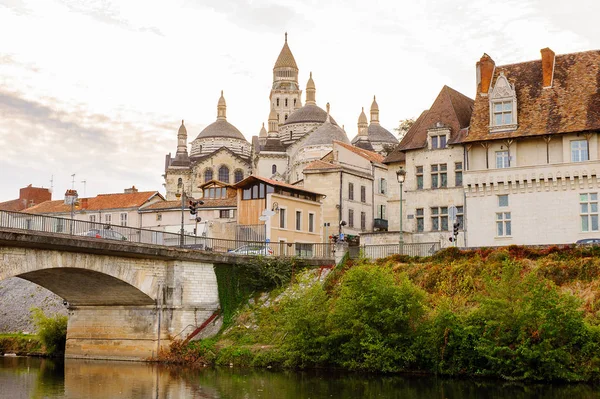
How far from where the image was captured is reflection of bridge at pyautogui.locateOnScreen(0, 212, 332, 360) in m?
37.4

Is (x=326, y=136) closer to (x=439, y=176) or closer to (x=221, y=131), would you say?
(x=221, y=131)

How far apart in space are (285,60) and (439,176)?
9823 centimetres

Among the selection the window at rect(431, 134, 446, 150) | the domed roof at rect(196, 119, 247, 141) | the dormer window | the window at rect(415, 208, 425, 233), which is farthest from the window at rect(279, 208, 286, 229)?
the domed roof at rect(196, 119, 247, 141)

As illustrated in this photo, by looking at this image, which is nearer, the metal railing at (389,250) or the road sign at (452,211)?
the metal railing at (389,250)

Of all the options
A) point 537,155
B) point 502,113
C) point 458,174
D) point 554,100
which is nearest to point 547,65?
point 554,100

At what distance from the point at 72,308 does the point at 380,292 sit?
18690mm

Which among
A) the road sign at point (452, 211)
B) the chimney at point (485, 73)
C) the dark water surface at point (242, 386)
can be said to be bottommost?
the dark water surface at point (242, 386)

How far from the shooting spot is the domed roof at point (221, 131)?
130250 millimetres

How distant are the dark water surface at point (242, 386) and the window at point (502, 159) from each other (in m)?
18.0

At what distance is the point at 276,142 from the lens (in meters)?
113

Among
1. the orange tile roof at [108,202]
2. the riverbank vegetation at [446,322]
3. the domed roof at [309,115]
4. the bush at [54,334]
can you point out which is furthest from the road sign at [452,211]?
the domed roof at [309,115]

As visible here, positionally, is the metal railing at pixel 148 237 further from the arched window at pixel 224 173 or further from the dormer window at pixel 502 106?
the arched window at pixel 224 173

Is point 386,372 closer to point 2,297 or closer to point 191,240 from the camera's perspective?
point 191,240

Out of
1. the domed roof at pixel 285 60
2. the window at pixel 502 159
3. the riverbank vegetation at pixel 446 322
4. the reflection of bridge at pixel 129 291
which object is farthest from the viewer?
the domed roof at pixel 285 60
